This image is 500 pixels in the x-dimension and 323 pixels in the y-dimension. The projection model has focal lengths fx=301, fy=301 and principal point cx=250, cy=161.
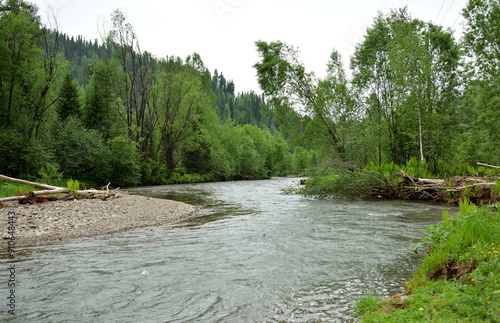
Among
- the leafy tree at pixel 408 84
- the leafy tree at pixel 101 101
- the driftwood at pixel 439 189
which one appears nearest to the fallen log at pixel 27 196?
the driftwood at pixel 439 189

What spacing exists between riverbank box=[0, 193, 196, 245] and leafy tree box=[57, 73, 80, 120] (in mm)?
22631

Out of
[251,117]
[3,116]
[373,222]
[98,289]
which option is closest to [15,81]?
[3,116]

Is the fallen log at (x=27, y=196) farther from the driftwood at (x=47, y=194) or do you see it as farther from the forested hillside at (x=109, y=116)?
the forested hillside at (x=109, y=116)

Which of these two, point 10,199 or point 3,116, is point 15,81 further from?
point 10,199

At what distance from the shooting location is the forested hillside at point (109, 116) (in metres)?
21.3

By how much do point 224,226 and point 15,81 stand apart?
21.2 m

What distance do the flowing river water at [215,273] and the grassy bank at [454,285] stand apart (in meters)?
0.51

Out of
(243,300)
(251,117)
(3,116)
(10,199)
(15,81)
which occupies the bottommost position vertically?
(243,300)

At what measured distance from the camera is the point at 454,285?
3432 millimetres

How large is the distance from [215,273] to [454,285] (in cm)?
342

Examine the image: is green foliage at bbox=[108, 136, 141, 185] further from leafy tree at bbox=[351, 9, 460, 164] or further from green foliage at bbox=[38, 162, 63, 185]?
leafy tree at bbox=[351, 9, 460, 164]

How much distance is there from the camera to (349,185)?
16.6m

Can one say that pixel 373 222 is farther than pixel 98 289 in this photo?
Yes

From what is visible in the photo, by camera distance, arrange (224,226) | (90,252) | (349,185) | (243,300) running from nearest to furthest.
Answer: (243,300), (90,252), (224,226), (349,185)
